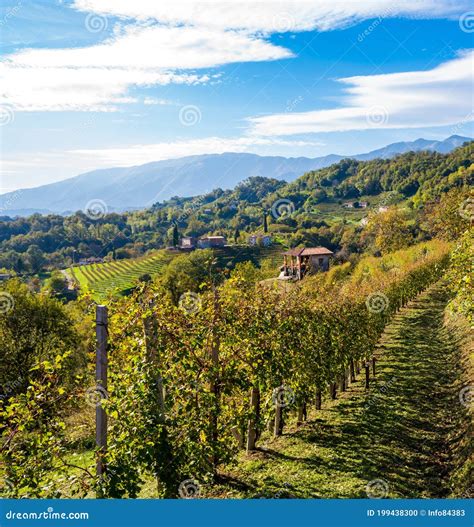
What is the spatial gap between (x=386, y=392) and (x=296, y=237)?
117744 millimetres

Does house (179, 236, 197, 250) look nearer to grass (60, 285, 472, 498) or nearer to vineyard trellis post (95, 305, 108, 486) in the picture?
grass (60, 285, 472, 498)

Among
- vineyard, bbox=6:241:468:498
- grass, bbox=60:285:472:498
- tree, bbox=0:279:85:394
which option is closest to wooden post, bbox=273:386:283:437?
vineyard, bbox=6:241:468:498

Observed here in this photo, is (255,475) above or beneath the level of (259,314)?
beneath

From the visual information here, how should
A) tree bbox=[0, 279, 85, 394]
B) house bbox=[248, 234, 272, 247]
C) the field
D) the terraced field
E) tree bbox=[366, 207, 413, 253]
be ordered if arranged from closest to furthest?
tree bbox=[0, 279, 85, 394]
tree bbox=[366, 207, 413, 253]
the terraced field
the field
house bbox=[248, 234, 272, 247]

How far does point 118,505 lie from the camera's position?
6238mm

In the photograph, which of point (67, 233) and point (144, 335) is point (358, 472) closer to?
point (144, 335)

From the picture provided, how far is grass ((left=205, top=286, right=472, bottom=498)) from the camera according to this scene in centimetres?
1077

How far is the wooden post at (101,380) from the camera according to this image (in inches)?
276

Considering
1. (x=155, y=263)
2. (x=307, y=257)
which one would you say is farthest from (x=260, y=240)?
(x=307, y=257)

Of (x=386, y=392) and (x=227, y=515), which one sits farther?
(x=386, y=392)

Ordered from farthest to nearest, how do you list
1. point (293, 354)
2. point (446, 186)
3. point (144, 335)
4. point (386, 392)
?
point (446, 186), point (386, 392), point (293, 354), point (144, 335)

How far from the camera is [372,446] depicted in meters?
13.4

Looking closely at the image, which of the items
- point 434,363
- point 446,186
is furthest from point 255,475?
point 446,186

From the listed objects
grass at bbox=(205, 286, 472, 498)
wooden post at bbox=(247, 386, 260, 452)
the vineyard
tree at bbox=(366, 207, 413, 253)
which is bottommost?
grass at bbox=(205, 286, 472, 498)
